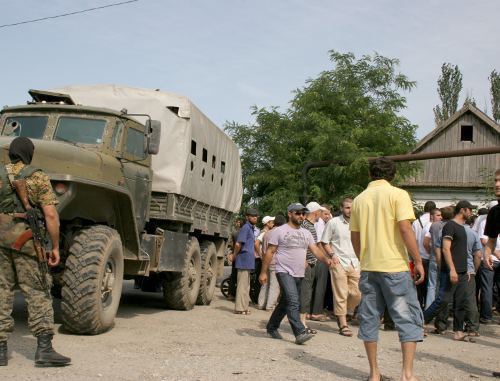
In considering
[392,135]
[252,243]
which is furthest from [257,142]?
[252,243]

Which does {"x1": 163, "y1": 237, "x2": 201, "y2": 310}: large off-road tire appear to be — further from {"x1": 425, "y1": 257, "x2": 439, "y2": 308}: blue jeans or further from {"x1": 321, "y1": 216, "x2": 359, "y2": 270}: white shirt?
{"x1": 425, "y1": 257, "x2": 439, "y2": 308}: blue jeans

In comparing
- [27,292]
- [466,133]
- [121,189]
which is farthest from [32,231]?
[466,133]

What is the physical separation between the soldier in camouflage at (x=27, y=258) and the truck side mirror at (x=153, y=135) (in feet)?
11.0

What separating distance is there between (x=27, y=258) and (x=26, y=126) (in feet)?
12.0

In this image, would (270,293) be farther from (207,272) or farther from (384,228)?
(384,228)

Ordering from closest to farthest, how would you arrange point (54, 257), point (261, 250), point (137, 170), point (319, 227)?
1. point (54, 257)
2. point (137, 170)
3. point (319, 227)
4. point (261, 250)

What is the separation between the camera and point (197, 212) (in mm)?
12477

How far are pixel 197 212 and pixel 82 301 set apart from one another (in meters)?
4.75

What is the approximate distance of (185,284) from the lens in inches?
460

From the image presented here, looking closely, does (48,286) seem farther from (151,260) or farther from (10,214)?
(151,260)

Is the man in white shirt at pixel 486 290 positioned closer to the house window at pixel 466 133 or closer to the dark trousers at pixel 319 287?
the dark trousers at pixel 319 287

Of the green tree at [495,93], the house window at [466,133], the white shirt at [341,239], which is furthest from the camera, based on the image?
the green tree at [495,93]

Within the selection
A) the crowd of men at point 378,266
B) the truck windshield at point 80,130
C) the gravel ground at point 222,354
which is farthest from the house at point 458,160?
the truck windshield at point 80,130

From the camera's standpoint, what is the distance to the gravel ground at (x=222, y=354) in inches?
250
